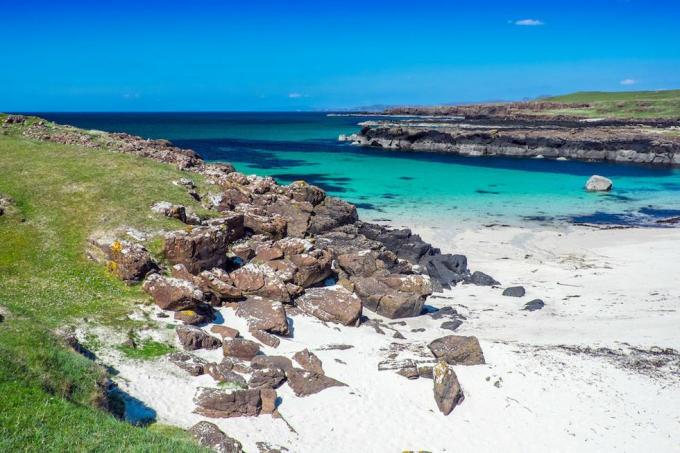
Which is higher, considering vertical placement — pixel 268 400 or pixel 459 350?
pixel 268 400

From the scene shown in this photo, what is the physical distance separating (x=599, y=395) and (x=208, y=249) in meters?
14.5

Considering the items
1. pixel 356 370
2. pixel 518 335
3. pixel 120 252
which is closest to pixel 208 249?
pixel 120 252

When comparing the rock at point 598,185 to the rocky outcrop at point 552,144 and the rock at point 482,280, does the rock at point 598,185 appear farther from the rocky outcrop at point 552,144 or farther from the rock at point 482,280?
the rock at point 482,280

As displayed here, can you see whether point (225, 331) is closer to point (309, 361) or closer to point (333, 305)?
point (309, 361)

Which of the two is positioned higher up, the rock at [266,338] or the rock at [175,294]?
the rock at [175,294]

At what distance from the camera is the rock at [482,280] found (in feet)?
87.2

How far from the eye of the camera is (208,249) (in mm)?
21984

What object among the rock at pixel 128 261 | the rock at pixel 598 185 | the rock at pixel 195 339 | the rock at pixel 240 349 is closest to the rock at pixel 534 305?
the rock at pixel 240 349

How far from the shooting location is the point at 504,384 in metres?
16.9

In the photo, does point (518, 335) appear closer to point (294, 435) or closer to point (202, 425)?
point (294, 435)

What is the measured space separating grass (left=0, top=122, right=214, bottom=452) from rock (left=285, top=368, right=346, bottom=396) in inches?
158

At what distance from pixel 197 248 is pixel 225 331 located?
4.79 metres

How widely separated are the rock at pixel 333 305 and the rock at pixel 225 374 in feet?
17.9

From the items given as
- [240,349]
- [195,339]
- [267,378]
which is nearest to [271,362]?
[267,378]
